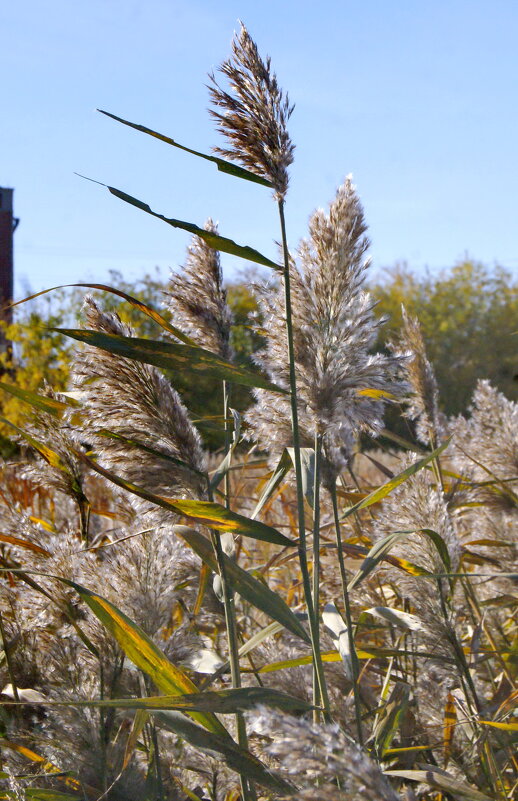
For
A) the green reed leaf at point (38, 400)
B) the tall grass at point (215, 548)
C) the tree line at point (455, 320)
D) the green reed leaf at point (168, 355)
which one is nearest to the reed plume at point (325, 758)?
the tall grass at point (215, 548)

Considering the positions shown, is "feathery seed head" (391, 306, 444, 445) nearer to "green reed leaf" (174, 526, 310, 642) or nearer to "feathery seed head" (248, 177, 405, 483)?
"feathery seed head" (248, 177, 405, 483)

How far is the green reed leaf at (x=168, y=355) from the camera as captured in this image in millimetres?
1288

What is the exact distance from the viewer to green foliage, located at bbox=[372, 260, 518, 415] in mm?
24922

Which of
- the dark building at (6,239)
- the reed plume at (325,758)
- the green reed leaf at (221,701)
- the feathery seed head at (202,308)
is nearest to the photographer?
the reed plume at (325,758)

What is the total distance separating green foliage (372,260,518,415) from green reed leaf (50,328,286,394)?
22.5 metres

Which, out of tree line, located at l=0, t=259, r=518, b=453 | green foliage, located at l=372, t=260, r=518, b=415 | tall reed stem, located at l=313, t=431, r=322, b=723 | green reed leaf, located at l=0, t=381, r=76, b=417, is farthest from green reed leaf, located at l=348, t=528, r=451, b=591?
green foliage, located at l=372, t=260, r=518, b=415

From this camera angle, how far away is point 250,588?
54.2 inches

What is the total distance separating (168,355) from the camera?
1333mm

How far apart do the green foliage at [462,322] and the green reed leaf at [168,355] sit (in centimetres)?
2252

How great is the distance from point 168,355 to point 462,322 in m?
27.4

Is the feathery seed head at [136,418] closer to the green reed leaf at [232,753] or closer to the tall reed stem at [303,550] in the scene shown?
the tall reed stem at [303,550]

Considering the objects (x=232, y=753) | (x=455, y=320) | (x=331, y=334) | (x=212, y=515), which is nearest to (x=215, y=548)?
(x=212, y=515)

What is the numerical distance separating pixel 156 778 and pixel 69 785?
6.6 inches

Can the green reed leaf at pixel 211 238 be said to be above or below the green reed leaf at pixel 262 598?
above
